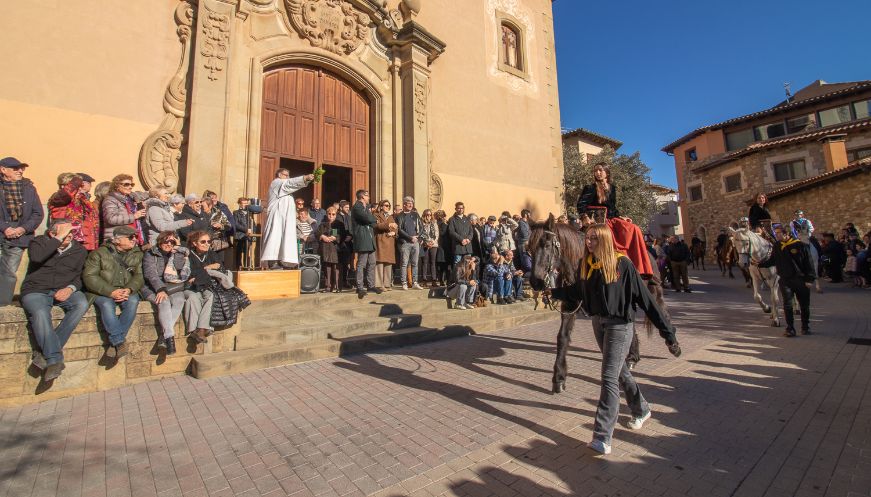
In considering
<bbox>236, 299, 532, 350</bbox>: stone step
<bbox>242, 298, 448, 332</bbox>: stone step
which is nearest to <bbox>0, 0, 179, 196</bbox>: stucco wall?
<bbox>242, 298, 448, 332</bbox>: stone step

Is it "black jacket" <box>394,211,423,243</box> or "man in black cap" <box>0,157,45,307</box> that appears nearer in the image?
"man in black cap" <box>0,157,45,307</box>

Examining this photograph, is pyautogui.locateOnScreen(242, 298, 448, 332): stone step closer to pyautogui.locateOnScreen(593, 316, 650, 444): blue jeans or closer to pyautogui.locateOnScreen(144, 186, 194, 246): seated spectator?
pyautogui.locateOnScreen(144, 186, 194, 246): seated spectator

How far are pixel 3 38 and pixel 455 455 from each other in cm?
1019

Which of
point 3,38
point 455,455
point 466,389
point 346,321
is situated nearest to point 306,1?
point 3,38

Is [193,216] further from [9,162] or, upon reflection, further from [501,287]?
[501,287]

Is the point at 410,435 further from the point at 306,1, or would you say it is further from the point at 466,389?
the point at 306,1

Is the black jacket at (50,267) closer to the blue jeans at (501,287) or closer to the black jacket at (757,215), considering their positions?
the blue jeans at (501,287)

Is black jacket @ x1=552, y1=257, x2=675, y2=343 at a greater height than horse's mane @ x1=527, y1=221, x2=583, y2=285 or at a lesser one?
lesser

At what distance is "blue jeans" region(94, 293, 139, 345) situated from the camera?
428 cm

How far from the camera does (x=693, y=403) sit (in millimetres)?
3725

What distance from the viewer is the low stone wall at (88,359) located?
3877 millimetres

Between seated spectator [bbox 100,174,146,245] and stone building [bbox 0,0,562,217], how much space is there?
8.80 ft

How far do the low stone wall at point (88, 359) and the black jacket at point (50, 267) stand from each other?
28 centimetres

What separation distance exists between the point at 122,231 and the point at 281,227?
106 inches
